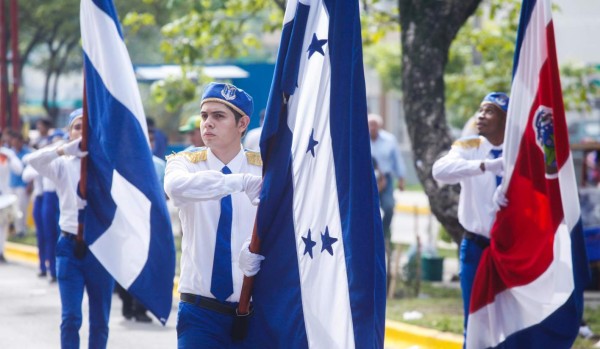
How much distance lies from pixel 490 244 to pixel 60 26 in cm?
2176

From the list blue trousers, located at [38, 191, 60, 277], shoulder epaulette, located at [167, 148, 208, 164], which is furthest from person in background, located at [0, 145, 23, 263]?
shoulder epaulette, located at [167, 148, 208, 164]

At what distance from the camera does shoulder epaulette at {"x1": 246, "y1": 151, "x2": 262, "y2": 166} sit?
19.2 feet

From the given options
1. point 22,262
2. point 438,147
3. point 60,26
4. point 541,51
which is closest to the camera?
point 541,51

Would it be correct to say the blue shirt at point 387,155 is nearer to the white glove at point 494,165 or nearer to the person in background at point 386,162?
the person in background at point 386,162

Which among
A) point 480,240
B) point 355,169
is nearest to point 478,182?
point 480,240

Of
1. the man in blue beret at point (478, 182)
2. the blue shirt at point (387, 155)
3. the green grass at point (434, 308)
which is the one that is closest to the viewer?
the man in blue beret at point (478, 182)

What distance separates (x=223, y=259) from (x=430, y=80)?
256 inches

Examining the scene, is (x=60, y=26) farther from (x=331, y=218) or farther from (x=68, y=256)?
(x=331, y=218)

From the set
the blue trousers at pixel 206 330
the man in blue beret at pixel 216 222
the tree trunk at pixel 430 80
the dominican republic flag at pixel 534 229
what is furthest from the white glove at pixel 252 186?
the tree trunk at pixel 430 80

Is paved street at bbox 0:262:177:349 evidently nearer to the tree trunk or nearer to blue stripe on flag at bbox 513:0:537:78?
the tree trunk

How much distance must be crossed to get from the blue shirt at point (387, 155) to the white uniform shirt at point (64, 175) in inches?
263

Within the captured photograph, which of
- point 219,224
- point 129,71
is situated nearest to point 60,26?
point 129,71

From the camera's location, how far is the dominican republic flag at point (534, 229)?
26.0ft

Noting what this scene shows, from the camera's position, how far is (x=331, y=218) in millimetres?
5379
